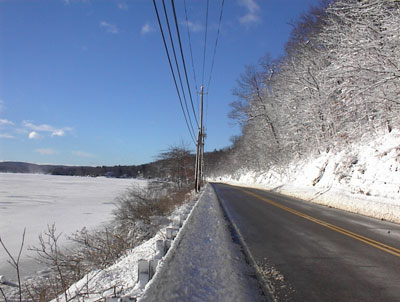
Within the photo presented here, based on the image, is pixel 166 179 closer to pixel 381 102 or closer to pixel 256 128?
pixel 256 128

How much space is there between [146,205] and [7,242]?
27.7ft

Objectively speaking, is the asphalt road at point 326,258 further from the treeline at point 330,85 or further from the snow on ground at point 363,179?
the treeline at point 330,85

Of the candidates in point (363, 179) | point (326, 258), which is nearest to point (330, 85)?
point (363, 179)

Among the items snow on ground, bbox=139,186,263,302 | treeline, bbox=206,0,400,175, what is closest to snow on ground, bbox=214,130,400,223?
treeline, bbox=206,0,400,175

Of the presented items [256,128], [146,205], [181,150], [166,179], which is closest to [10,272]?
[146,205]

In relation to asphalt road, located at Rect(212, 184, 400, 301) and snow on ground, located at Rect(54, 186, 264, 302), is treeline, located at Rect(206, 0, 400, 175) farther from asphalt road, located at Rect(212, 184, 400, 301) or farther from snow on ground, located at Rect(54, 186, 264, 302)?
snow on ground, located at Rect(54, 186, 264, 302)

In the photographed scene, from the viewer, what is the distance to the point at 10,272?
11.8 meters

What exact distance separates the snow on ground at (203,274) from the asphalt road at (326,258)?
0.35m

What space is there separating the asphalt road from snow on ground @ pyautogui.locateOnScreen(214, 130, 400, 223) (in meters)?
2.75

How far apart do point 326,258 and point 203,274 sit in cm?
256

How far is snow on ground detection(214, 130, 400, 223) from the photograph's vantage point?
11266 millimetres

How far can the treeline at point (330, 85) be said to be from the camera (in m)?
12.1

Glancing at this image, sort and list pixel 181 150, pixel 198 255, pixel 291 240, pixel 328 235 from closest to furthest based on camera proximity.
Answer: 1. pixel 198 255
2. pixel 291 240
3. pixel 328 235
4. pixel 181 150

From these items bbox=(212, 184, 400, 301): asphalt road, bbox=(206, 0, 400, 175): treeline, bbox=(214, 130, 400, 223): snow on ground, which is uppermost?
bbox=(206, 0, 400, 175): treeline
